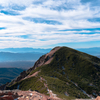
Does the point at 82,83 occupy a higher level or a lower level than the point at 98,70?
lower

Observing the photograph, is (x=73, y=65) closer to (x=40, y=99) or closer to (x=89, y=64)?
(x=89, y=64)

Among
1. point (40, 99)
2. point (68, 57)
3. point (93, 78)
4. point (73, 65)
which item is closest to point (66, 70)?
point (73, 65)

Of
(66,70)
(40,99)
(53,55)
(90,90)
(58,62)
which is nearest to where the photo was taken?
(40,99)

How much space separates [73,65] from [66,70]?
10.4m

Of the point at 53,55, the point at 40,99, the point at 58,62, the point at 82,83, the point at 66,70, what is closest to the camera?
the point at 40,99

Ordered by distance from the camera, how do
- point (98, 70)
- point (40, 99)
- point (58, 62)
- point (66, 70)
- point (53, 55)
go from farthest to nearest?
point (53, 55) < point (58, 62) < point (66, 70) < point (98, 70) < point (40, 99)

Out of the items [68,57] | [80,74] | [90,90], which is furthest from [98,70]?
[68,57]

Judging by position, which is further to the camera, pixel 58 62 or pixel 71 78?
pixel 58 62

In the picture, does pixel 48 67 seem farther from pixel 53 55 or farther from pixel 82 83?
pixel 82 83

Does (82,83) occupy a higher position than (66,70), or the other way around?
(66,70)

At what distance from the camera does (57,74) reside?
10688 centimetres

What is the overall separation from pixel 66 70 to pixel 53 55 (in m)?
33.1

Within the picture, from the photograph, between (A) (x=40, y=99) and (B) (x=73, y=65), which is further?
(B) (x=73, y=65)

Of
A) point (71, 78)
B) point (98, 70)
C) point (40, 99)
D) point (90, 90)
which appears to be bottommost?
point (90, 90)
